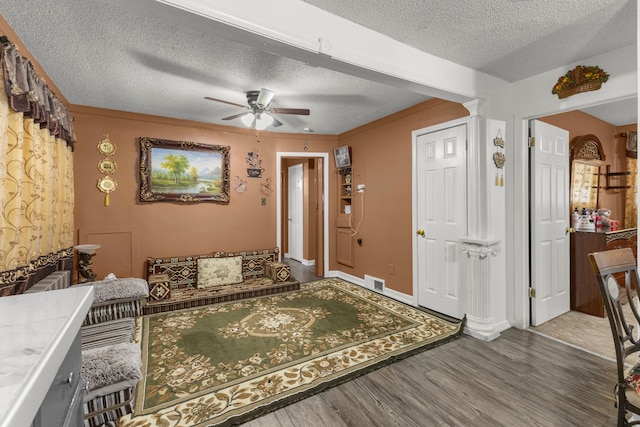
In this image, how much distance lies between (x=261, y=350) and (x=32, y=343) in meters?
2.09

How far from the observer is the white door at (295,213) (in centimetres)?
652

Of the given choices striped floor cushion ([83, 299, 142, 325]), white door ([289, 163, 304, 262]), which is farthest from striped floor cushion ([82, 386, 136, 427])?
white door ([289, 163, 304, 262])

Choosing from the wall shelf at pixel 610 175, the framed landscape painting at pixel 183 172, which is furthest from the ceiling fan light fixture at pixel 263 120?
the wall shelf at pixel 610 175

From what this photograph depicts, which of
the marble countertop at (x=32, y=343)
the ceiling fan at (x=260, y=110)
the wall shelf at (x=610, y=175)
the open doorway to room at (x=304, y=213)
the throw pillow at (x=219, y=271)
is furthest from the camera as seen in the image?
the open doorway to room at (x=304, y=213)

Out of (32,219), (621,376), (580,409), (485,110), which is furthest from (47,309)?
(485,110)

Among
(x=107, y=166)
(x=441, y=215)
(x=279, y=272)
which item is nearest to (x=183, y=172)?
(x=107, y=166)

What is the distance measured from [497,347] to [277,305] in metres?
2.37

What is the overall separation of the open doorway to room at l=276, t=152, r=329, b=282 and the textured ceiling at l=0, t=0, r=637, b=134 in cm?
182

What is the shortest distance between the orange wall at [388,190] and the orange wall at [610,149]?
216 centimetres

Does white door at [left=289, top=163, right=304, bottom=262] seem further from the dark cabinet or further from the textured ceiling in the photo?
the dark cabinet

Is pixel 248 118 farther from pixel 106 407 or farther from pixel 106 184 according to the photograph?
pixel 106 407

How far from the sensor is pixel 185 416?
1.79m

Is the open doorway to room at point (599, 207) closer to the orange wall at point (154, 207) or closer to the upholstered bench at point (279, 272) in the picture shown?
the upholstered bench at point (279, 272)

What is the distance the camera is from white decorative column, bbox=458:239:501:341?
279 centimetres
